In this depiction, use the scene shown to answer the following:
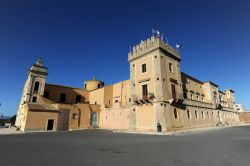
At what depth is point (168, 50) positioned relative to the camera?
2527cm

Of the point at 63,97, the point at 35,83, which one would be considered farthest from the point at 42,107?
the point at 63,97

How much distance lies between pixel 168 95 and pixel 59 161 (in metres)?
18.4

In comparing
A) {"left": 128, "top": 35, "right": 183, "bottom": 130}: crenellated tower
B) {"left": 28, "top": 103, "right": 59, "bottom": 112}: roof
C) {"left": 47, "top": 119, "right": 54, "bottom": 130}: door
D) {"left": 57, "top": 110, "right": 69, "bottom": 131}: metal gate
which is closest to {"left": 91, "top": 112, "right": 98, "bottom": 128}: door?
{"left": 57, "top": 110, "right": 69, "bottom": 131}: metal gate

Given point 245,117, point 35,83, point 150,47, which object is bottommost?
point 245,117

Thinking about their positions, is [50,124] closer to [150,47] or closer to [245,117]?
[150,47]

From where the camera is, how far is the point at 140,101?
934 inches

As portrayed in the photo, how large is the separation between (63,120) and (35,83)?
1037 cm

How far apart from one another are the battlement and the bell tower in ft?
63.7

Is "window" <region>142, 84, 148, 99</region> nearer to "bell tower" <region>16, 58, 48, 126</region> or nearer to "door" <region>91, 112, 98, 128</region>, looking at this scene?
"door" <region>91, 112, 98, 128</region>

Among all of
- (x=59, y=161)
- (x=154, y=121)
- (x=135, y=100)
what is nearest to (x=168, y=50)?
(x=135, y=100)

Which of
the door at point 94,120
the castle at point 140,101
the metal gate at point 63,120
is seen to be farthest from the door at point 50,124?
the door at point 94,120

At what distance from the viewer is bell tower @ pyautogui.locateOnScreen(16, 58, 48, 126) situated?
31.3 metres

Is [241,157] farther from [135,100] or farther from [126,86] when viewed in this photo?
[126,86]

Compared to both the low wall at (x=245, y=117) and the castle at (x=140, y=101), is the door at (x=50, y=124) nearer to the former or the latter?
the castle at (x=140, y=101)
